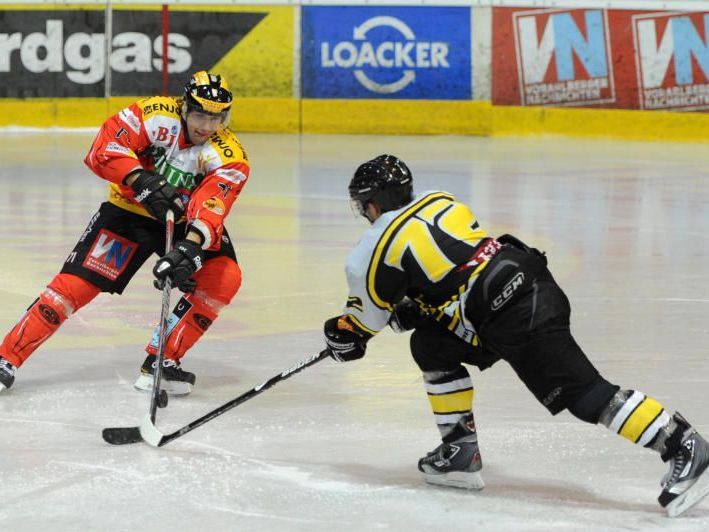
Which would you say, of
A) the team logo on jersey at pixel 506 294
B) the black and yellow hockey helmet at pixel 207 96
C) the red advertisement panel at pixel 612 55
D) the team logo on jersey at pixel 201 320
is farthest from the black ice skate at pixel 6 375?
the red advertisement panel at pixel 612 55

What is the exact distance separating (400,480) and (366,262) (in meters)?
0.74

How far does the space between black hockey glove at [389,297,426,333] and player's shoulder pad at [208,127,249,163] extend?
1.37 m

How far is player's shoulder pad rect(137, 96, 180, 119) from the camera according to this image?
5262mm

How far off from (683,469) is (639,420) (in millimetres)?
195

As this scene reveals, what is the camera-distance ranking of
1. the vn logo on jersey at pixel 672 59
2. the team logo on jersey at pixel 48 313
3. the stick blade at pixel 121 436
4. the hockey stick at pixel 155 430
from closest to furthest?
1. the hockey stick at pixel 155 430
2. the stick blade at pixel 121 436
3. the team logo on jersey at pixel 48 313
4. the vn logo on jersey at pixel 672 59

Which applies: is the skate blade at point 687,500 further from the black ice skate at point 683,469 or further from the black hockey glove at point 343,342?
the black hockey glove at point 343,342

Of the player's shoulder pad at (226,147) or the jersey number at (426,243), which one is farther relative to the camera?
the player's shoulder pad at (226,147)

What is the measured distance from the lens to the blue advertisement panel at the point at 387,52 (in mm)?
15250

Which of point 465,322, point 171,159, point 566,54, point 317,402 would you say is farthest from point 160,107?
point 566,54

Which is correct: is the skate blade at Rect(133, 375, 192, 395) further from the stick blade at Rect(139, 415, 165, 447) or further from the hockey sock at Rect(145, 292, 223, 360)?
the stick blade at Rect(139, 415, 165, 447)

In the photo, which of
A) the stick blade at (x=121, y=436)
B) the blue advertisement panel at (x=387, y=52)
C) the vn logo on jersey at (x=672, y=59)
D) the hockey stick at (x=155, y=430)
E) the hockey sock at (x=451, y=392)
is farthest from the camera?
the blue advertisement panel at (x=387, y=52)

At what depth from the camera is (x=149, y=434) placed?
14.8ft

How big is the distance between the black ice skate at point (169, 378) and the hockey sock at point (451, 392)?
1408 millimetres

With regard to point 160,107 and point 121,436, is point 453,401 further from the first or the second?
point 160,107
